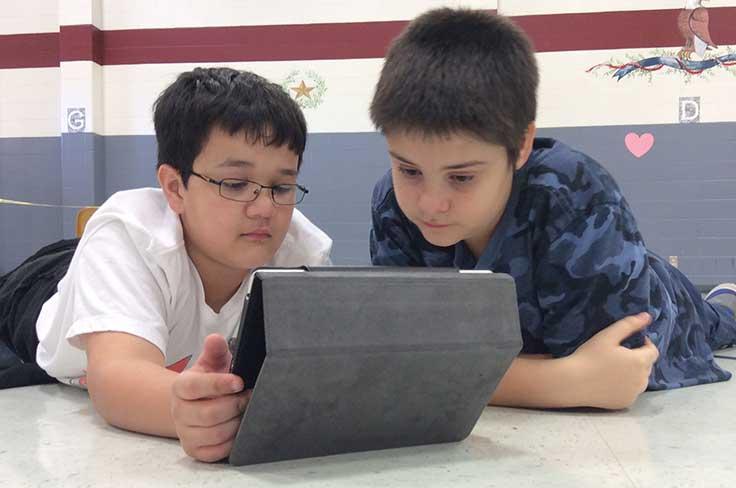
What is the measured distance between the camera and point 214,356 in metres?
0.76

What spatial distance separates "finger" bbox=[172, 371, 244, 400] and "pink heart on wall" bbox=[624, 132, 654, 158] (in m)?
3.77

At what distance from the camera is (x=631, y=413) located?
44.1 inches

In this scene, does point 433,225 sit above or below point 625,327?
above

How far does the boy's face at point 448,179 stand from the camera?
0.96 metres

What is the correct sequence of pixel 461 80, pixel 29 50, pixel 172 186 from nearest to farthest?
pixel 461 80
pixel 172 186
pixel 29 50

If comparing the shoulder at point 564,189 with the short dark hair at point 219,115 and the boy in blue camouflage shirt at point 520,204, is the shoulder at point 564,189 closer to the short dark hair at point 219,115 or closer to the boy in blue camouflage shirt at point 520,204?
the boy in blue camouflage shirt at point 520,204

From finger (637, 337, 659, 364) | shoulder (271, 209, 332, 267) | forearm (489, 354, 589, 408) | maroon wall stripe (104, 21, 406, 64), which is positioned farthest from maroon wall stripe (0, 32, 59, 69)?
finger (637, 337, 659, 364)

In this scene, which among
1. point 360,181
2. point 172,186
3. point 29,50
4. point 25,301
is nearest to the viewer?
point 172,186

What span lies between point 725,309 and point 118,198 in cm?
173

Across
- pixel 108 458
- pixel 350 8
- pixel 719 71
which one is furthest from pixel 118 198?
pixel 719 71

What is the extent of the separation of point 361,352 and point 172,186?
26.0 inches

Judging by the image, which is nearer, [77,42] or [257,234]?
[257,234]

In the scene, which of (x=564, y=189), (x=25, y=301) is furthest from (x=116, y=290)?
(x=25, y=301)

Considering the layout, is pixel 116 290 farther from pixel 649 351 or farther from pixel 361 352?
pixel 649 351
